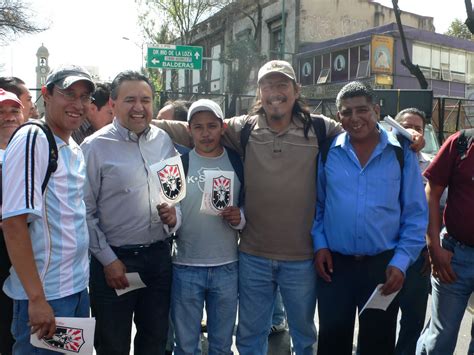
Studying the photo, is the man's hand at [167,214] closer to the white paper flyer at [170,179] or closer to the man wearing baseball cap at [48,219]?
the white paper flyer at [170,179]

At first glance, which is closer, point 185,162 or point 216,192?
point 216,192

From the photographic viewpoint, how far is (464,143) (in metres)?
3.04

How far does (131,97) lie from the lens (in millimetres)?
2961

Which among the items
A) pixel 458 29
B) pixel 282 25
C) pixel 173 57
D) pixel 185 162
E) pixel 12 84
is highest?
pixel 458 29

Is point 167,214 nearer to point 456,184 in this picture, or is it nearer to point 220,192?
point 220,192

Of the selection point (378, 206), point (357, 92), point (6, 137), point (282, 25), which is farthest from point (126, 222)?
point (282, 25)

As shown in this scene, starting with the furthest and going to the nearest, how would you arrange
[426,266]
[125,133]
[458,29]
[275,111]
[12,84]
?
[458,29] → [12,84] → [426,266] → [275,111] → [125,133]

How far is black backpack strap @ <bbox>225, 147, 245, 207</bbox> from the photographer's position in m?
3.21

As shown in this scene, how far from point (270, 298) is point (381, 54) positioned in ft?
69.7

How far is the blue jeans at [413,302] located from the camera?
3.48 metres

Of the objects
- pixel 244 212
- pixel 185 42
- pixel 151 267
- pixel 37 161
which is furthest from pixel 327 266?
pixel 185 42

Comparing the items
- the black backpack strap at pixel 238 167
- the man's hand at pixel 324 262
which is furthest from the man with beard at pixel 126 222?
the man's hand at pixel 324 262

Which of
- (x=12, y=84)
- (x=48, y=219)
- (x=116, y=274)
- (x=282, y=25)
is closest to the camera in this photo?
(x=48, y=219)

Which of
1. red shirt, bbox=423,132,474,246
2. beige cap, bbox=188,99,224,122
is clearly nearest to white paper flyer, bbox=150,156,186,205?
beige cap, bbox=188,99,224,122
